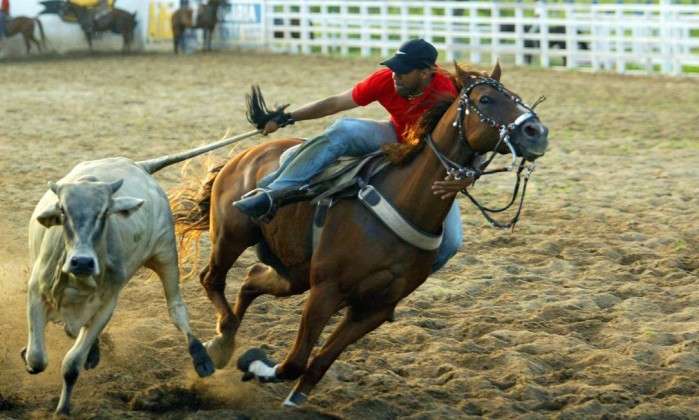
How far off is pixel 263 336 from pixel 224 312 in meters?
0.44

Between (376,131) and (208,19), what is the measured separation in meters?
22.4

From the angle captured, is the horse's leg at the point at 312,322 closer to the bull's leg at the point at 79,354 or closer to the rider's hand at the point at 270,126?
the bull's leg at the point at 79,354

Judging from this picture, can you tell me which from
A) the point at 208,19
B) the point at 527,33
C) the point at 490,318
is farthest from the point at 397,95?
the point at 208,19

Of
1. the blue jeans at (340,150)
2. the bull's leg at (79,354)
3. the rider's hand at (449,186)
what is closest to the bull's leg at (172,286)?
the bull's leg at (79,354)

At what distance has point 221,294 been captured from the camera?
6.37 m

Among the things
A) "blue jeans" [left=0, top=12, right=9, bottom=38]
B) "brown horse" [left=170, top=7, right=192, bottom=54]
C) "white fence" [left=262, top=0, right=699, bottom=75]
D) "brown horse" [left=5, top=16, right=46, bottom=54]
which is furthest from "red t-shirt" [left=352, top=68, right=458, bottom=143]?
"brown horse" [left=170, top=7, right=192, bottom=54]

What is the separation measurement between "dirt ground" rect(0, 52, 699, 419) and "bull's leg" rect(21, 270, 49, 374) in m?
0.23

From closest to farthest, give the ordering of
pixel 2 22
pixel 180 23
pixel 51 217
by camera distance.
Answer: pixel 51 217, pixel 2 22, pixel 180 23

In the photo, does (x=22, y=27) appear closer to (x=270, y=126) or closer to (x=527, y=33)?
(x=527, y=33)

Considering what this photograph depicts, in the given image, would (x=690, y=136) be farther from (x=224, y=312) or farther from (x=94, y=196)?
(x=94, y=196)

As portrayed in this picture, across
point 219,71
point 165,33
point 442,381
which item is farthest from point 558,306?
point 165,33

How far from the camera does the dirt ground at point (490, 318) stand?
5.39m

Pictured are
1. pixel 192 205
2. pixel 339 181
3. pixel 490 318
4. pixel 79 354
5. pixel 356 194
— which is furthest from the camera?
pixel 490 318

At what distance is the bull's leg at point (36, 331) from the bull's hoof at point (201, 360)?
0.71 meters
